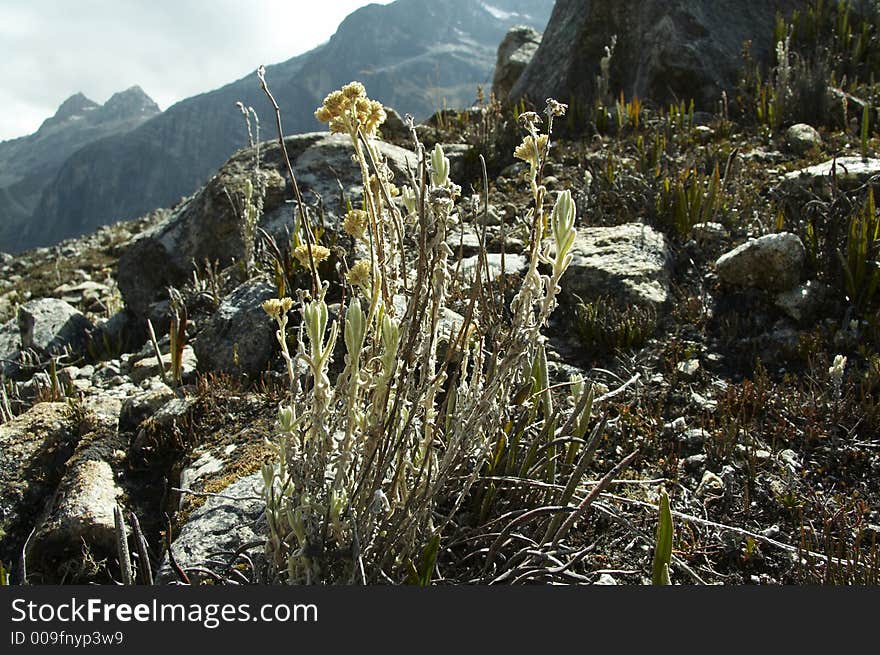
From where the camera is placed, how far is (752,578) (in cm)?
200

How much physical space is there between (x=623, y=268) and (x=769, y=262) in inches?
33.4

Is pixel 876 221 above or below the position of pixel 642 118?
below

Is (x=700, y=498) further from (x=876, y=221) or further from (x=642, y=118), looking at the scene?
(x=642, y=118)

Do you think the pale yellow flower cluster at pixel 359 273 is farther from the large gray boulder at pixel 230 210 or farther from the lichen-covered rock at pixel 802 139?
the lichen-covered rock at pixel 802 139

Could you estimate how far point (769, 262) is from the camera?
11.6 ft

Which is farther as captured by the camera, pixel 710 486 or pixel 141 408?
pixel 141 408

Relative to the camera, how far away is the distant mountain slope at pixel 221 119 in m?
135

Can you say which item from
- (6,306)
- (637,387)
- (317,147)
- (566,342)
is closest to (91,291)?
(6,306)

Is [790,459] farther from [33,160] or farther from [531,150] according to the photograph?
[33,160]

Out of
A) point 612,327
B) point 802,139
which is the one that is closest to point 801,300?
point 612,327

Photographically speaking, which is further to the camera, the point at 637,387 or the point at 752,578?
the point at 637,387

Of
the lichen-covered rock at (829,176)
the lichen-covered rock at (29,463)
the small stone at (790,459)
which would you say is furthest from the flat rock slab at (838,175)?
the lichen-covered rock at (29,463)

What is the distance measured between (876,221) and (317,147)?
193 inches

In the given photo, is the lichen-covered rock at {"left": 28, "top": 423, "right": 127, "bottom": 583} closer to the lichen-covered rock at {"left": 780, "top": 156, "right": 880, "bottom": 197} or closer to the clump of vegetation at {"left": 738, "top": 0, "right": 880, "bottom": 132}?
the lichen-covered rock at {"left": 780, "top": 156, "right": 880, "bottom": 197}
